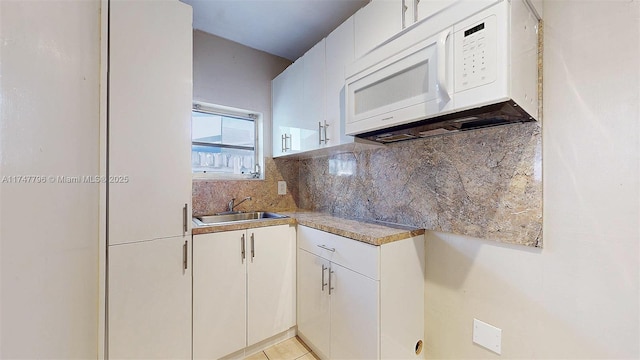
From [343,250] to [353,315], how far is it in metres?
0.35

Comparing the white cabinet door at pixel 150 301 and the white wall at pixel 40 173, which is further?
the white cabinet door at pixel 150 301

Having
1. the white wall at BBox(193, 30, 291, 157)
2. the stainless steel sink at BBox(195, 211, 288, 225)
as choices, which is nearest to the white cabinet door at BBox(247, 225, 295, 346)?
the stainless steel sink at BBox(195, 211, 288, 225)

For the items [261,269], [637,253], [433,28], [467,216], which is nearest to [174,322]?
[261,269]

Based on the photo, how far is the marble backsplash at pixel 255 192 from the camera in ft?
6.98

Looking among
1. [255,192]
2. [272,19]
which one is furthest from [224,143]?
[272,19]

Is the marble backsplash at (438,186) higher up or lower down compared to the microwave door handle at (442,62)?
lower down

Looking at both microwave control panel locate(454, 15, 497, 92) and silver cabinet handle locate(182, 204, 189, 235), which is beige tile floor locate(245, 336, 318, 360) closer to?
silver cabinet handle locate(182, 204, 189, 235)

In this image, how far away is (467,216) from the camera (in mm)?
1362

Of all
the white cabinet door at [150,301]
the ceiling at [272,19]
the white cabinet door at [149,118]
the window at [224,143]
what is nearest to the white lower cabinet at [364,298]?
the white cabinet door at [150,301]

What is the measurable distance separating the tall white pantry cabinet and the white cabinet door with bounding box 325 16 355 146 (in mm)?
875

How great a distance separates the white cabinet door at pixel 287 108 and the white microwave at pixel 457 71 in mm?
851

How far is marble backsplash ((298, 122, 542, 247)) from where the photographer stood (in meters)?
1.17

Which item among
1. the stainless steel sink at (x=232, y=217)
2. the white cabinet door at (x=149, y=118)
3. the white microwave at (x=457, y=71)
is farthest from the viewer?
the stainless steel sink at (x=232, y=217)

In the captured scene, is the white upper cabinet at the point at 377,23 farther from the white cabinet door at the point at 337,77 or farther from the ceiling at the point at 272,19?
the ceiling at the point at 272,19
